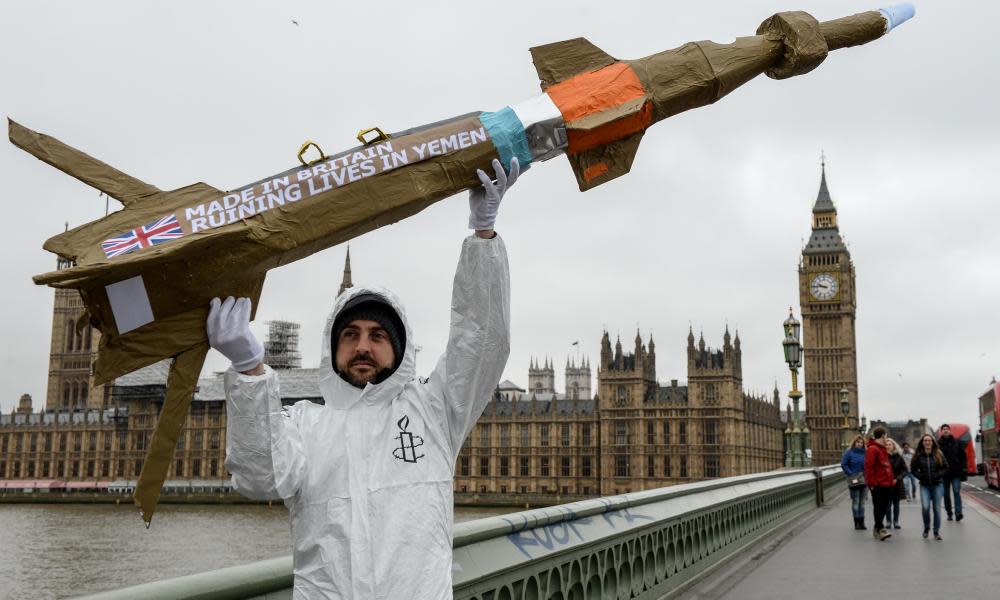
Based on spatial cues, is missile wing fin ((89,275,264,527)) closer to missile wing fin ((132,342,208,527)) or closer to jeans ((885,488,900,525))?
missile wing fin ((132,342,208,527))

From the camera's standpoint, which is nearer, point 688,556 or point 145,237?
point 145,237

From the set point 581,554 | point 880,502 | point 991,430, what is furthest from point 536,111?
point 991,430

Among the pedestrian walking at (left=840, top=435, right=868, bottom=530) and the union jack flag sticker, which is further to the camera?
the pedestrian walking at (left=840, top=435, right=868, bottom=530)

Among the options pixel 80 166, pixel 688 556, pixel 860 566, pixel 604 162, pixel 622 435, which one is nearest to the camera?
pixel 80 166

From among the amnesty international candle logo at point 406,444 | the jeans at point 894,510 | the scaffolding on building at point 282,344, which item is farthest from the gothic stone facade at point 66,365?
the amnesty international candle logo at point 406,444

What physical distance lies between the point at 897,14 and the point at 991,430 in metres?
25.9

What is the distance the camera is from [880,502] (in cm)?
1080

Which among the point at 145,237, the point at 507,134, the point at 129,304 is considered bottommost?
the point at 129,304

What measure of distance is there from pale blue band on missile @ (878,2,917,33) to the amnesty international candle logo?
119 inches

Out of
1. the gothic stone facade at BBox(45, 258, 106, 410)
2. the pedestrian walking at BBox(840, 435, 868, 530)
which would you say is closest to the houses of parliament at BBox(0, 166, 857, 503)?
the gothic stone facade at BBox(45, 258, 106, 410)

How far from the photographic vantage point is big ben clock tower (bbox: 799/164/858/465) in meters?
88.3

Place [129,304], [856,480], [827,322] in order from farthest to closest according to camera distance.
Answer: [827,322] → [856,480] → [129,304]

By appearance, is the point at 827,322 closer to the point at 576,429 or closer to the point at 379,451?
the point at 576,429

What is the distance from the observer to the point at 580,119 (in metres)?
3.47
